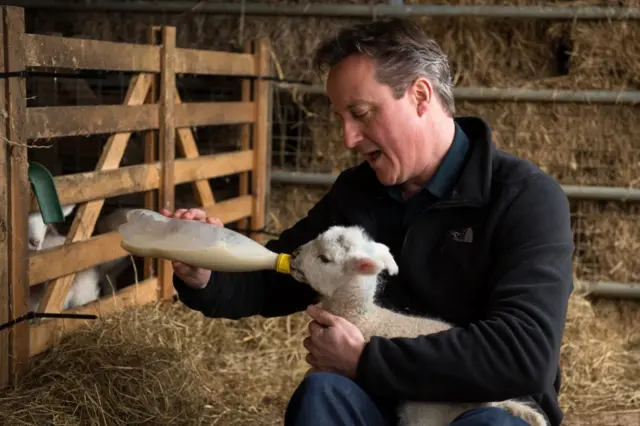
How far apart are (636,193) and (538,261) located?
329cm

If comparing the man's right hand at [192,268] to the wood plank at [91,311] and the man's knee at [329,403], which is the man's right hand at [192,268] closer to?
the man's knee at [329,403]

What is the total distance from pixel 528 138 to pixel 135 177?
2.50m

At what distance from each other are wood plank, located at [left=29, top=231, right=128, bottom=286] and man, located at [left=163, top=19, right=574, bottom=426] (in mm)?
955

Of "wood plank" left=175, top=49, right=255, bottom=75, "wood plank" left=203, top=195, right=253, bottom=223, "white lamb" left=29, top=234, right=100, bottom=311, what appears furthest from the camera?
"wood plank" left=203, top=195, right=253, bottom=223

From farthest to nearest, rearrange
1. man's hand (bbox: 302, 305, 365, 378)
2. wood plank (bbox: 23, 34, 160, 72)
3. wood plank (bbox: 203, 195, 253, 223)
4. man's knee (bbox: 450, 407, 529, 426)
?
wood plank (bbox: 203, 195, 253, 223)
wood plank (bbox: 23, 34, 160, 72)
man's hand (bbox: 302, 305, 365, 378)
man's knee (bbox: 450, 407, 529, 426)

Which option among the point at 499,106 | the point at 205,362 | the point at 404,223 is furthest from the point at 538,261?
the point at 499,106

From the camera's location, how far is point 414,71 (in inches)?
101

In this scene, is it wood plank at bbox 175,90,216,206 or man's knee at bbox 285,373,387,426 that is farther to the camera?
wood plank at bbox 175,90,216,206

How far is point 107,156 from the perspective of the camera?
396cm

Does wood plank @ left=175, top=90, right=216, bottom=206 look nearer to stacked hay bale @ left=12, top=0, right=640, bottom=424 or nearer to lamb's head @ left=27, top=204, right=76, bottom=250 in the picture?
stacked hay bale @ left=12, top=0, right=640, bottom=424

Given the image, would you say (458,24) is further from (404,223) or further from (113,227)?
(404,223)

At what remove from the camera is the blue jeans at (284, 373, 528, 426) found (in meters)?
2.26

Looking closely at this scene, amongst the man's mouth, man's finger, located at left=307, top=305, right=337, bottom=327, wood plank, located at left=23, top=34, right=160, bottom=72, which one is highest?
wood plank, located at left=23, top=34, right=160, bottom=72

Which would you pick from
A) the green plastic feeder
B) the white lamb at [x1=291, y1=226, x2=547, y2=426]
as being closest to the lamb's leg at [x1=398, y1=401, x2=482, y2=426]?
the white lamb at [x1=291, y1=226, x2=547, y2=426]
